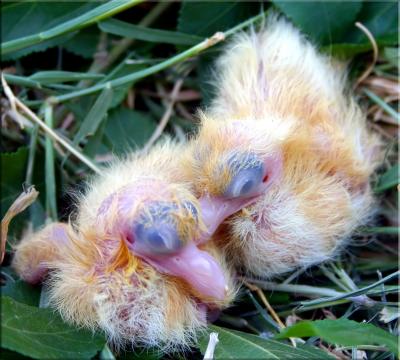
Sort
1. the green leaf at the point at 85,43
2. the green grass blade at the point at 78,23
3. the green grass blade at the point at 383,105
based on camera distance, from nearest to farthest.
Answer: the green grass blade at the point at 78,23 → the green grass blade at the point at 383,105 → the green leaf at the point at 85,43

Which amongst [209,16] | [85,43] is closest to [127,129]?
[85,43]

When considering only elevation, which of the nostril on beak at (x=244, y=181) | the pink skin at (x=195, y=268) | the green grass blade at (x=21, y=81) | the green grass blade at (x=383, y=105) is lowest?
the pink skin at (x=195, y=268)

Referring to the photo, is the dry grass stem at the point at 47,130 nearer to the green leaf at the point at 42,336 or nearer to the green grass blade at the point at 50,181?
the green grass blade at the point at 50,181

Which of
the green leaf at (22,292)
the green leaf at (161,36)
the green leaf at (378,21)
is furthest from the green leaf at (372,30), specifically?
the green leaf at (22,292)

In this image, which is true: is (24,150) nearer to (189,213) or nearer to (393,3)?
(189,213)

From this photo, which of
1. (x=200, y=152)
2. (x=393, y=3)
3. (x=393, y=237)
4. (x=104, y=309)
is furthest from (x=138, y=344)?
(x=393, y=3)

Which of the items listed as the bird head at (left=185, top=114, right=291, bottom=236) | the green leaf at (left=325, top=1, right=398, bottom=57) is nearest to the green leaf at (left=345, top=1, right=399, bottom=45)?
the green leaf at (left=325, top=1, right=398, bottom=57)

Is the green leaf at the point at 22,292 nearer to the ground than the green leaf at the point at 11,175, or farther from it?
nearer to the ground
